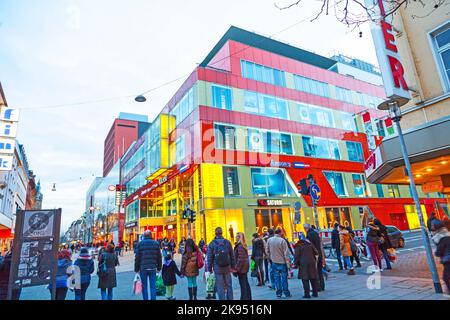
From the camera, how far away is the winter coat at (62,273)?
23.0ft

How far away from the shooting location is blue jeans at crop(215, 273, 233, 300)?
6840 mm

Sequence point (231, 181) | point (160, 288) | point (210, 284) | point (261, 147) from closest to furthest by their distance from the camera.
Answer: point (210, 284) → point (160, 288) → point (231, 181) → point (261, 147)

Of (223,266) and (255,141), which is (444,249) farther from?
(255,141)

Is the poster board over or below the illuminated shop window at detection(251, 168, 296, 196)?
below

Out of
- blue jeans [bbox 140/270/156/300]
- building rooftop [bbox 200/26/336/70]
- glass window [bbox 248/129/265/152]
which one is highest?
building rooftop [bbox 200/26/336/70]

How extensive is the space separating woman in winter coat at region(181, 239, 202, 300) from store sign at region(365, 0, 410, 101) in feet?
23.4

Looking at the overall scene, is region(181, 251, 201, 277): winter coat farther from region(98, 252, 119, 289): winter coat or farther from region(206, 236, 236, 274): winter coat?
region(98, 252, 119, 289): winter coat

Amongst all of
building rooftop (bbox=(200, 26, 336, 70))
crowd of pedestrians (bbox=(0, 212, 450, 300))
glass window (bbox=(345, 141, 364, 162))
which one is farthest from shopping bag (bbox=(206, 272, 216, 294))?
glass window (bbox=(345, 141, 364, 162))

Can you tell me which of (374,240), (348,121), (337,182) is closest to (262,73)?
(348,121)

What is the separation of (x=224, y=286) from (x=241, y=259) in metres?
0.83

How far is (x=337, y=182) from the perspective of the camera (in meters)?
31.9
